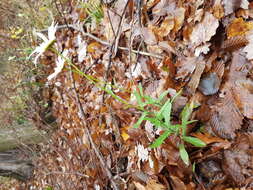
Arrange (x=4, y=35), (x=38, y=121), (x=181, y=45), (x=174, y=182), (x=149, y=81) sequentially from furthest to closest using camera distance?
(x=4, y=35), (x=38, y=121), (x=149, y=81), (x=181, y=45), (x=174, y=182)

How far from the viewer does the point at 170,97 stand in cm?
105

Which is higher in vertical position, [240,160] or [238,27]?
[238,27]

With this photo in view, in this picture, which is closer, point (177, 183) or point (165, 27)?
point (177, 183)

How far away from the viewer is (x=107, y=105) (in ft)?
5.11

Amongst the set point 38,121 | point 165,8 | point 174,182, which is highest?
point 165,8

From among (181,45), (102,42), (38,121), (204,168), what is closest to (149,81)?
(181,45)

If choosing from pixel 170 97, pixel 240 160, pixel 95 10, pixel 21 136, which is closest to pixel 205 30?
pixel 170 97

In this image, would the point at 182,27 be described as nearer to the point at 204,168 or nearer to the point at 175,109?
the point at 175,109

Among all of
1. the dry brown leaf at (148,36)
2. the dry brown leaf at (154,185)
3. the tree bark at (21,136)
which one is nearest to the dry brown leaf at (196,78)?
the dry brown leaf at (148,36)

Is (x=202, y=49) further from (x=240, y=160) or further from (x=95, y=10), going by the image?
(x=95, y=10)

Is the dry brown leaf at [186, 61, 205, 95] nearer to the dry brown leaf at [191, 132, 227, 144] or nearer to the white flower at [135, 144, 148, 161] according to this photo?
the dry brown leaf at [191, 132, 227, 144]

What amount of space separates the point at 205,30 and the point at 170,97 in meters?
0.33

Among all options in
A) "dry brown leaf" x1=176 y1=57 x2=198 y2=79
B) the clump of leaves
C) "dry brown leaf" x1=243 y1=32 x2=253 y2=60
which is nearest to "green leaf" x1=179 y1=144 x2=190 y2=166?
the clump of leaves

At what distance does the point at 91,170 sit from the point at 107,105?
1.52 feet
